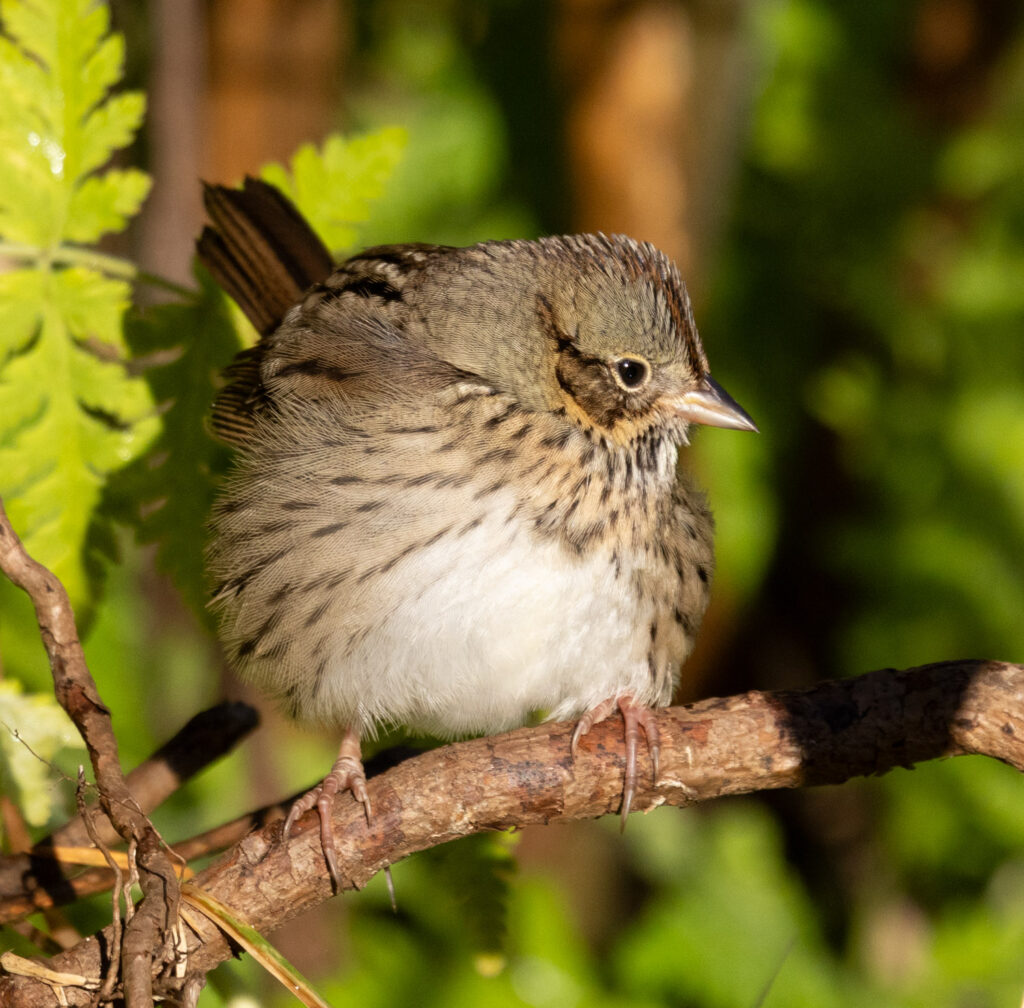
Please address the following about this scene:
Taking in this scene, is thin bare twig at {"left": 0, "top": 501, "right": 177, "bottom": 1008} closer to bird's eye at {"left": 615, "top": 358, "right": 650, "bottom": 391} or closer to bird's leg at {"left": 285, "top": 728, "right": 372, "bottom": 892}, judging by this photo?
bird's leg at {"left": 285, "top": 728, "right": 372, "bottom": 892}

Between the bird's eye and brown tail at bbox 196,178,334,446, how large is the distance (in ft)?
2.40

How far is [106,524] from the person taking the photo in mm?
2320

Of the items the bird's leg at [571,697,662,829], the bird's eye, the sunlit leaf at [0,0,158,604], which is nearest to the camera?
the bird's leg at [571,697,662,829]

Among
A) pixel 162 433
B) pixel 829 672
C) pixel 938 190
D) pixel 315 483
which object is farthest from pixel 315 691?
pixel 938 190

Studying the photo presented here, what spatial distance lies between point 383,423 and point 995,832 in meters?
2.93

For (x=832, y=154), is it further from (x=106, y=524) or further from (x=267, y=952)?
(x=267, y=952)

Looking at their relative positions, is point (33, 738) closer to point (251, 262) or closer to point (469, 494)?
point (469, 494)

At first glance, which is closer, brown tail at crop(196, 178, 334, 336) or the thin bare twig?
the thin bare twig

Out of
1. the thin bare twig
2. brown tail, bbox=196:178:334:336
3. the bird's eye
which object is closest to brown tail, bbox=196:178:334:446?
brown tail, bbox=196:178:334:336

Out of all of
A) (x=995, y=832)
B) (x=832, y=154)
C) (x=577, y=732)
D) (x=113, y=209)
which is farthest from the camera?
(x=832, y=154)

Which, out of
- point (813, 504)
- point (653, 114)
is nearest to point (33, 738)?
point (653, 114)

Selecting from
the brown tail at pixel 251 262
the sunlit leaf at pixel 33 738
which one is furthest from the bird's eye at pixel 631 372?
the sunlit leaf at pixel 33 738

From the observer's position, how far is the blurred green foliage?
4.01 m

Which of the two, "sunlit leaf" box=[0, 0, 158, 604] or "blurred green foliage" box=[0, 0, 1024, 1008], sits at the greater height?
"sunlit leaf" box=[0, 0, 158, 604]
